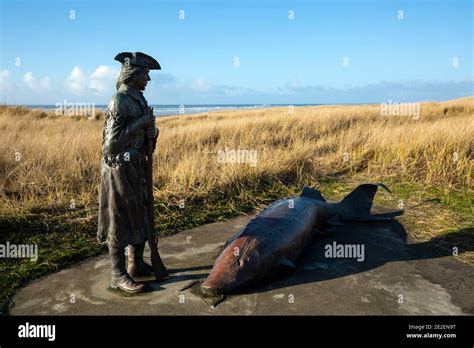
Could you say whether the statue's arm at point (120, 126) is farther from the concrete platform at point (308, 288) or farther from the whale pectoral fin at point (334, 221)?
the whale pectoral fin at point (334, 221)

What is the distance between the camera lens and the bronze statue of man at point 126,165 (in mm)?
3738

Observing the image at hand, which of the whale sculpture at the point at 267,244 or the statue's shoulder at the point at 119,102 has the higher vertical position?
the statue's shoulder at the point at 119,102

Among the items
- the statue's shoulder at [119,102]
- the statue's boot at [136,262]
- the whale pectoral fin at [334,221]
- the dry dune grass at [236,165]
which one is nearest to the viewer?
the statue's shoulder at [119,102]

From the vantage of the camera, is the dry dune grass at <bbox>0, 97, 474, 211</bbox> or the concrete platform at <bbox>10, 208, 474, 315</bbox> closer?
the concrete platform at <bbox>10, 208, 474, 315</bbox>

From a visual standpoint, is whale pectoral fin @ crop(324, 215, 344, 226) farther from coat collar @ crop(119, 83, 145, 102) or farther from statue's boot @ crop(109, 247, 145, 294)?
coat collar @ crop(119, 83, 145, 102)

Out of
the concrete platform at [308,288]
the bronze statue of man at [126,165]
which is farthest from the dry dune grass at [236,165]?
the bronze statue of man at [126,165]

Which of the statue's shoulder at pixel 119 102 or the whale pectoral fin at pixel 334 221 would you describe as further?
the whale pectoral fin at pixel 334 221

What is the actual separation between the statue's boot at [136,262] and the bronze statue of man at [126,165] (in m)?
0.27

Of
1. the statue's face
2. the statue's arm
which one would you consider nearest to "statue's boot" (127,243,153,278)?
the statue's arm

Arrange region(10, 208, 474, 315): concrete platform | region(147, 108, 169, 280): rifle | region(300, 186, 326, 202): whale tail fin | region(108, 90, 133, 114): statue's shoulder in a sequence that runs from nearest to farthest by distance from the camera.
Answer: region(10, 208, 474, 315): concrete platform, region(108, 90, 133, 114): statue's shoulder, region(147, 108, 169, 280): rifle, region(300, 186, 326, 202): whale tail fin

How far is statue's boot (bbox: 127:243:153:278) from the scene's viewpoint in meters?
4.27

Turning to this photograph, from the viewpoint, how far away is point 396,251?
491 centimetres

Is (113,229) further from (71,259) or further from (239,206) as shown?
(239,206)

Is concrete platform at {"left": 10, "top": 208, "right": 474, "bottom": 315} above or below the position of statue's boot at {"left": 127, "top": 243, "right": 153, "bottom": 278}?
below
